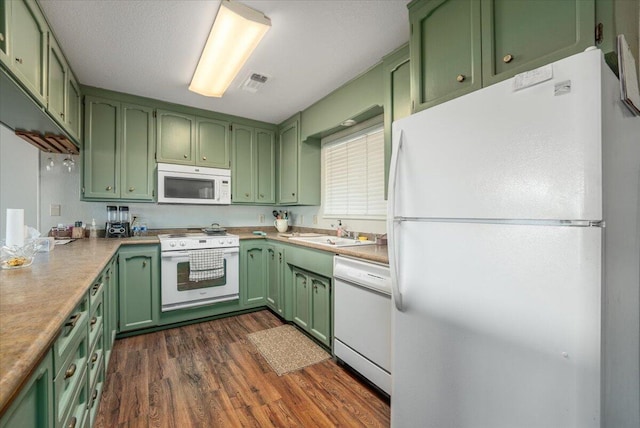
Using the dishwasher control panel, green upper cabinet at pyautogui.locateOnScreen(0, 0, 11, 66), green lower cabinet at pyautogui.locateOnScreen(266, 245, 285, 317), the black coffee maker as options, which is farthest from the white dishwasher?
the black coffee maker

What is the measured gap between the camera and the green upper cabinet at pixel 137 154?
288 cm

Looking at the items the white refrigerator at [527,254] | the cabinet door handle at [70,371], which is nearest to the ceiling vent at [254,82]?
the white refrigerator at [527,254]

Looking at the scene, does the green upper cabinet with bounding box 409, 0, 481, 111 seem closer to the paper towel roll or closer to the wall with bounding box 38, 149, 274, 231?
the paper towel roll

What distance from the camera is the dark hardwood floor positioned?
5.18ft

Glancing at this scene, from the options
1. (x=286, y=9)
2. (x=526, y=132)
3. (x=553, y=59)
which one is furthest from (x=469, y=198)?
(x=286, y=9)

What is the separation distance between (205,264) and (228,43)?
200cm

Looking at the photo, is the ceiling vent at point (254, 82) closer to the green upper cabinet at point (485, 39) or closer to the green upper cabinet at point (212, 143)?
the green upper cabinet at point (212, 143)

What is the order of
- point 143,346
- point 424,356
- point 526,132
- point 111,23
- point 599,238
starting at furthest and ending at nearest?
point 143,346
point 111,23
point 424,356
point 526,132
point 599,238

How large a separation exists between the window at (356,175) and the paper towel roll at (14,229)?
2340 mm

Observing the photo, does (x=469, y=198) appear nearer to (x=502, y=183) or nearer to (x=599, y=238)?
(x=502, y=183)

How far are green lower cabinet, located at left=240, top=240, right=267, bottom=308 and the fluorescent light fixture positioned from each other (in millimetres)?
1682

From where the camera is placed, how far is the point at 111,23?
5.87ft

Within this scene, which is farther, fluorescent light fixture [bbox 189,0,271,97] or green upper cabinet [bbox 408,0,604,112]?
fluorescent light fixture [bbox 189,0,271,97]

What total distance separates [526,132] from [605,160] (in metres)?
0.21
